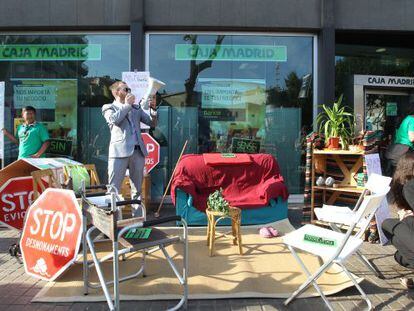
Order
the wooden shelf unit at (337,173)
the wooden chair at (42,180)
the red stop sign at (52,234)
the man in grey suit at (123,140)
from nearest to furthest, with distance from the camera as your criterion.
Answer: the red stop sign at (52,234), the wooden chair at (42,180), the man in grey suit at (123,140), the wooden shelf unit at (337,173)

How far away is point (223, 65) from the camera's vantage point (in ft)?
25.4

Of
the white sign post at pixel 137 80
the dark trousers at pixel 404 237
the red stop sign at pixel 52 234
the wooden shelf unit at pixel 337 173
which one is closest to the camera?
the red stop sign at pixel 52 234

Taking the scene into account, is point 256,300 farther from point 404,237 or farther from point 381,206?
point 381,206

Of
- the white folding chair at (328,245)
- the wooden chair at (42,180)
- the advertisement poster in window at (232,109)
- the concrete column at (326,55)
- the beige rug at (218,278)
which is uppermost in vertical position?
the concrete column at (326,55)

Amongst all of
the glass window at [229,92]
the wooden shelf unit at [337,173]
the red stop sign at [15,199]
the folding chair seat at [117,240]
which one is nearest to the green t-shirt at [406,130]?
the wooden shelf unit at [337,173]

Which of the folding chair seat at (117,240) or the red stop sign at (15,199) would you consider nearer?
the folding chair seat at (117,240)

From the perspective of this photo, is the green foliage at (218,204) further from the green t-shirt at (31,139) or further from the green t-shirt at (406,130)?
the green t-shirt at (406,130)

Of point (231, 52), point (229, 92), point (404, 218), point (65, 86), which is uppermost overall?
point (231, 52)

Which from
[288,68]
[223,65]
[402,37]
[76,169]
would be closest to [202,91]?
[223,65]

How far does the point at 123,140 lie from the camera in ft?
17.2

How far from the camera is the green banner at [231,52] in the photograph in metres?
7.68

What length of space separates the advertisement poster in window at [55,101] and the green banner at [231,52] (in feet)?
6.87

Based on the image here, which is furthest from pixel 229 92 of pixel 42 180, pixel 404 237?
pixel 404 237

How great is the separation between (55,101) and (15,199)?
3276 millimetres
